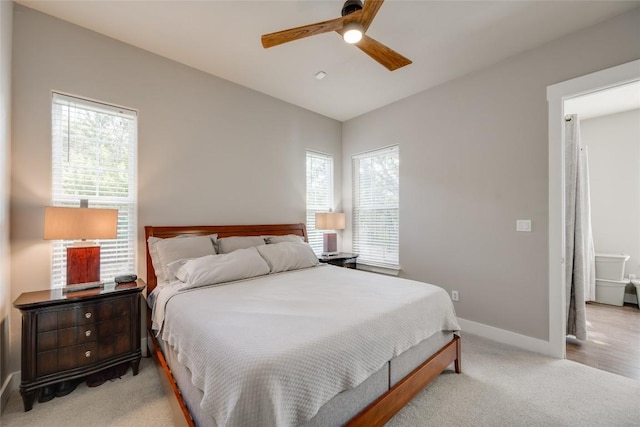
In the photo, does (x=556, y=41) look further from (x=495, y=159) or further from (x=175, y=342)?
(x=175, y=342)

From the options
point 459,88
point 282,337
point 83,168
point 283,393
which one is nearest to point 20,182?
point 83,168

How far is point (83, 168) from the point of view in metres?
2.49

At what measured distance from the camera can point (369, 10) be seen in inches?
66.8

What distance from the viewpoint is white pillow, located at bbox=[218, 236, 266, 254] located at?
9.77 feet

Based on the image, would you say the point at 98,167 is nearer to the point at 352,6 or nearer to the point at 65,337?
the point at 65,337

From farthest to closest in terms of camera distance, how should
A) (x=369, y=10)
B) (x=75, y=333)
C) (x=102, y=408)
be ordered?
(x=75, y=333) < (x=102, y=408) < (x=369, y=10)

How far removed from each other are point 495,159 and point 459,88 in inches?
39.2

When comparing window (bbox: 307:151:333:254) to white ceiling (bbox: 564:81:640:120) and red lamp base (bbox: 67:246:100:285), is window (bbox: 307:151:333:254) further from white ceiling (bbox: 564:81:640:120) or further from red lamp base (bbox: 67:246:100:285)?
white ceiling (bbox: 564:81:640:120)

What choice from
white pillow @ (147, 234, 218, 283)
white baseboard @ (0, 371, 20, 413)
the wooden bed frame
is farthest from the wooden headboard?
white baseboard @ (0, 371, 20, 413)

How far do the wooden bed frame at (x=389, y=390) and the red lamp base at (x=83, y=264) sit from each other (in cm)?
47

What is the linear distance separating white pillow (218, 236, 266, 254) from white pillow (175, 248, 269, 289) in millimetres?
353

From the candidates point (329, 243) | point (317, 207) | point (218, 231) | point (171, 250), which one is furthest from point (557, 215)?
point (171, 250)

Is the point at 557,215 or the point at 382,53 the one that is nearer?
the point at 382,53

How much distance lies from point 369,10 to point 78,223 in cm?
261
